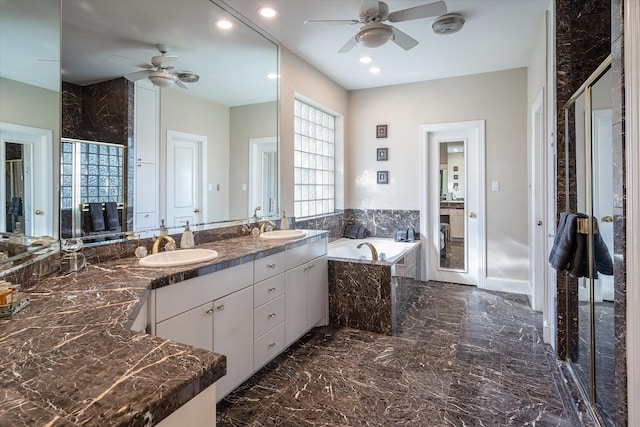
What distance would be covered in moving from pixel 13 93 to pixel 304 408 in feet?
6.74

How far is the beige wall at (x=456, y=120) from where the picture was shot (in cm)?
421

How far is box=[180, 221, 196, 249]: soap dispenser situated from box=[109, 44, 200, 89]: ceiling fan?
39.2 inches

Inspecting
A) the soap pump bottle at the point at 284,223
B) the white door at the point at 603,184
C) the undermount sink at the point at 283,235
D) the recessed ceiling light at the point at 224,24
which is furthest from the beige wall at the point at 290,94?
the white door at the point at 603,184

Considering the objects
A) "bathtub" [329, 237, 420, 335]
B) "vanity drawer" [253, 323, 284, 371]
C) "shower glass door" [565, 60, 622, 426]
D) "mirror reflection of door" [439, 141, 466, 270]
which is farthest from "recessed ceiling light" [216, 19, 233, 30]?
"mirror reflection of door" [439, 141, 466, 270]

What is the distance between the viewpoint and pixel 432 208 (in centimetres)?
480

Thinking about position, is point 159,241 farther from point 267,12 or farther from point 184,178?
point 267,12

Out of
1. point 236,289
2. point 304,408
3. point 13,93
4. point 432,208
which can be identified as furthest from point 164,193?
point 432,208

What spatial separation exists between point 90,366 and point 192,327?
101 centimetres

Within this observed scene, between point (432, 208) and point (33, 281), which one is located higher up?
point (432, 208)

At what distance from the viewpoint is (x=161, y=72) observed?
232cm

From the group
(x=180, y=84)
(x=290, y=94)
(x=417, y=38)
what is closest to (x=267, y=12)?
(x=290, y=94)

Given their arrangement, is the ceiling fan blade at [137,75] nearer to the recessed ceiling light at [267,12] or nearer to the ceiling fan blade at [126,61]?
the ceiling fan blade at [126,61]

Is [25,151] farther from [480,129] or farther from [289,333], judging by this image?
[480,129]

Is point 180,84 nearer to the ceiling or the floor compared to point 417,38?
nearer to the floor
